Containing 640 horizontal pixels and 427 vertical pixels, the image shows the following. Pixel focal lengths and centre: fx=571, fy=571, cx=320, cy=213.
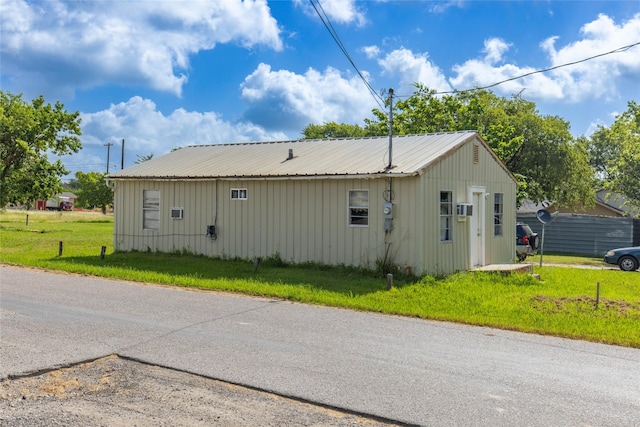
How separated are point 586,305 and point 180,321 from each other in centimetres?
709

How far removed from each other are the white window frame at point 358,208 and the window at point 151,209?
700 cm

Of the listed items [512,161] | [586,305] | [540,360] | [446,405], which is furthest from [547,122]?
[446,405]

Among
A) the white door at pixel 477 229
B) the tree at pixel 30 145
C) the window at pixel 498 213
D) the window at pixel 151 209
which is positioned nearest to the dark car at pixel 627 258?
the window at pixel 498 213

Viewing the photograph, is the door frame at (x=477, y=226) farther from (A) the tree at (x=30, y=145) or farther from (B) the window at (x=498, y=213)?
(A) the tree at (x=30, y=145)

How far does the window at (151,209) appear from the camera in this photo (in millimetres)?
18406

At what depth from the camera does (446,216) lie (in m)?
14.7

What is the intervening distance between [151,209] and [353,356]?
43.9 feet

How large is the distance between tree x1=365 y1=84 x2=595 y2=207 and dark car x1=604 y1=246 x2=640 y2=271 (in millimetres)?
10197

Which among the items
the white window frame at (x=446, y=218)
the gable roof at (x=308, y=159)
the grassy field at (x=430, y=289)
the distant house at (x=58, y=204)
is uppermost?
the distant house at (x=58, y=204)

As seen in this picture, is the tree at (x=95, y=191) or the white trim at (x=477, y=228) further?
the tree at (x=95, y=191)

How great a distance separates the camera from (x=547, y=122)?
33.3 metres

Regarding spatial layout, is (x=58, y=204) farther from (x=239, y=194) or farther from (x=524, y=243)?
(x=524, y=243)

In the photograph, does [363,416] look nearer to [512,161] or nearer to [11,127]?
[512,161]

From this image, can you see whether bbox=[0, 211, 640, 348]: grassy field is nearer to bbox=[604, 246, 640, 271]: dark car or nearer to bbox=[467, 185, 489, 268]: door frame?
bbox=[467, 185, 489, 268]: door frame
